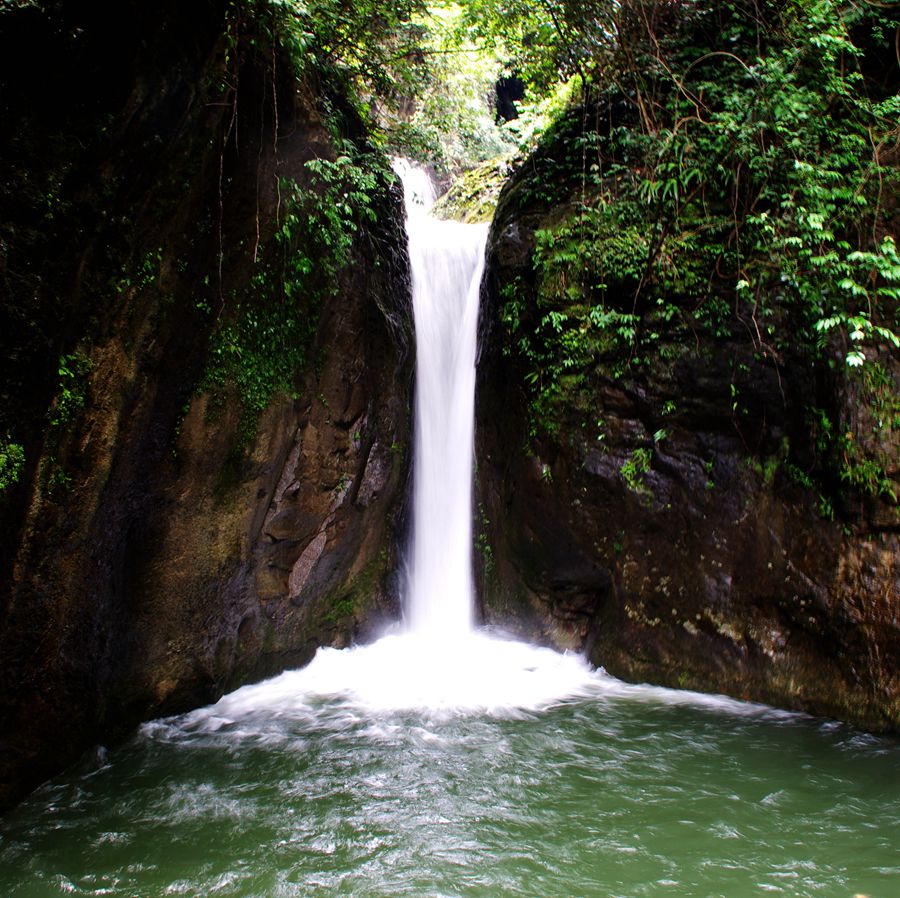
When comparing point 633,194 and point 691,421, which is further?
point 633,194

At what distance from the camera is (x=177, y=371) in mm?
5070

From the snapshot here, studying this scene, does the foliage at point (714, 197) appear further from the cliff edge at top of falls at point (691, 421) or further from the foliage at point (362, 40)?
the foliage at point (362, 40)

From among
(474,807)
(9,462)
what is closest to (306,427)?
(9,462)

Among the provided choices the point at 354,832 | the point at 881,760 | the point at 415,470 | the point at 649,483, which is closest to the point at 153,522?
the point at 354,832

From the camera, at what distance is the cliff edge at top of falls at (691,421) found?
5266 millimetres

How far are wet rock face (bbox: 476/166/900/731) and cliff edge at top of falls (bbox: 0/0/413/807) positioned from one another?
177 centimetres

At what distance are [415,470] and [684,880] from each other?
17.5 ft

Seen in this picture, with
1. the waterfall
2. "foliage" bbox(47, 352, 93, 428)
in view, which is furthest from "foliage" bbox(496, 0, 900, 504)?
"foliage" bbox(47, 352, 93, 428)

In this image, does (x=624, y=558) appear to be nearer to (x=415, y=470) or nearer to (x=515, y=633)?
(x=515, y=633)

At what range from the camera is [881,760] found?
14.6 feet

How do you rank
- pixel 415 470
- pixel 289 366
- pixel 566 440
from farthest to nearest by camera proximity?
pixel 415 470
pixel 566 440
pixel 289 366

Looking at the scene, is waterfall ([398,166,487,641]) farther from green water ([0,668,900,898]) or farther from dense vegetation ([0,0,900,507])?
green water ([0,668,900,898])

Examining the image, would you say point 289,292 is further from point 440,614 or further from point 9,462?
point 440,614

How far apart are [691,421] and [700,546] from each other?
1.22m
